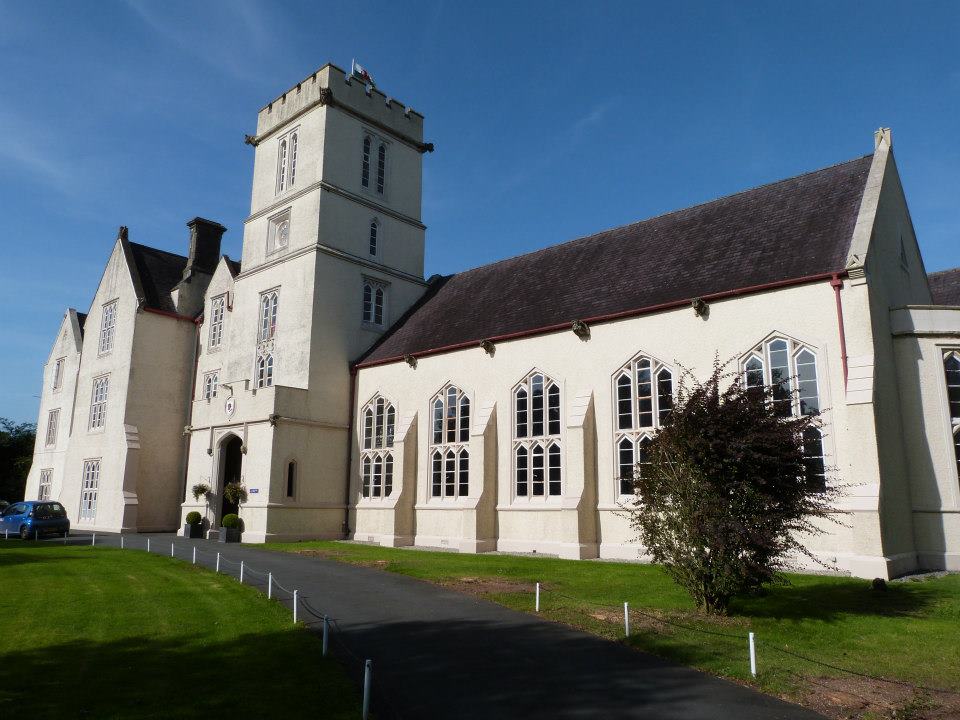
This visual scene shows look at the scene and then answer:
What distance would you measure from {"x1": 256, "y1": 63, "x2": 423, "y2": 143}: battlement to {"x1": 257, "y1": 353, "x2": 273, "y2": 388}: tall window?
11782 mm

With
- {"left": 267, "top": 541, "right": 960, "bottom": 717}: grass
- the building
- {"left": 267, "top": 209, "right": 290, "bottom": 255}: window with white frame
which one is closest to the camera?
{"left": 267, "top": 541, "right": 960, "bottom": 717}: grass

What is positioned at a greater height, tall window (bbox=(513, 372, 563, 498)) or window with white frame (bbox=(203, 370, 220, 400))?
window with white frame (bbox=(203, 370, 220, 400))

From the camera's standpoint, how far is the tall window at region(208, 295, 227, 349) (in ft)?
118

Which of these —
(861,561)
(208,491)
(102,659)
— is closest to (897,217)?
(861,561)

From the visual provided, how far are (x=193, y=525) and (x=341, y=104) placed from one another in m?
19.8

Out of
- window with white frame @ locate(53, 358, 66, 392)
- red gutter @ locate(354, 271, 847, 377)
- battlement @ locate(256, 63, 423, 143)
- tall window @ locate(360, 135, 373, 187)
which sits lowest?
red gutter @ locate(354, 271, 847, 377)

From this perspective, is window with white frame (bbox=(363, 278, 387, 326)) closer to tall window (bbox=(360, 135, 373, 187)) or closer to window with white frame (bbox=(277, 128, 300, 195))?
tall window (bbox=(360, 135, 373, 187))

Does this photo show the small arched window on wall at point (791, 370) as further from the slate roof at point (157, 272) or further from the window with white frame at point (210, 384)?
the slate roof at point (157, 272)

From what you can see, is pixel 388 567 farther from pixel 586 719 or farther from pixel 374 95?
pixel 374 95

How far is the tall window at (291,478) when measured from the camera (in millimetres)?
28016

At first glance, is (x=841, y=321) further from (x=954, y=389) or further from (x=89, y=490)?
(x=89, y=490)

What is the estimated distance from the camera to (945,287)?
29.8 meters

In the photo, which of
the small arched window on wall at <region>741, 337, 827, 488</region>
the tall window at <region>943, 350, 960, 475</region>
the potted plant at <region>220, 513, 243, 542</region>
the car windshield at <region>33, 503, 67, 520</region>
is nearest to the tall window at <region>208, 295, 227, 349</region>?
the car windshield at <region>33, 503, 67, 520</region>

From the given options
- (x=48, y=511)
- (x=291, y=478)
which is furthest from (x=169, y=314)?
(x=291, y=478)
